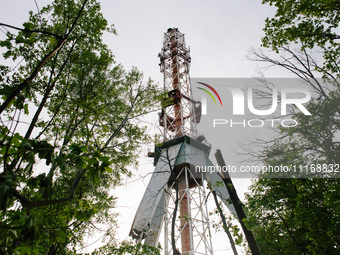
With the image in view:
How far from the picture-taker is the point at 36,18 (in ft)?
24.5

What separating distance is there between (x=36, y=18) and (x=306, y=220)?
962 centimetres

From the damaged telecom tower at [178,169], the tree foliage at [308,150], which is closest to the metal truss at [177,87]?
the damaged telecom tower at [178,169]

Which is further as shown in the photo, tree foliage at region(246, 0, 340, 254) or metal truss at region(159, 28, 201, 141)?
metal truss at region(159, 28, 201, 141)

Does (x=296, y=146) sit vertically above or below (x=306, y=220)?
above

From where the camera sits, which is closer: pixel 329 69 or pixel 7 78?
pixel 7 78

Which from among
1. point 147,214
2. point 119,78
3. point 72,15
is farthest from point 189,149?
point 72,15

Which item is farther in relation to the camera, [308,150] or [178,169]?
[178,169]

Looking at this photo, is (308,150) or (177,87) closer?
(308,150)

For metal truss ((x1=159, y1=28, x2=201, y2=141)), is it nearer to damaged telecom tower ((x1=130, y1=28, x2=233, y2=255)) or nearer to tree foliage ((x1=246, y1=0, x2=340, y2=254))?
damaged telecom tower ((x1=130, y1=28, x2=233, y2=255))

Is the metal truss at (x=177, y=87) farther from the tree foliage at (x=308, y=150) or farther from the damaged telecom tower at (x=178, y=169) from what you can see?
the tree foliage at (x=308, y=150)

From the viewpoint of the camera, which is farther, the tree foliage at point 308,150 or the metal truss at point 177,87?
the metal truss at point 177,87

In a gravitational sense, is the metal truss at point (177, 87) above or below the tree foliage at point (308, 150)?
above

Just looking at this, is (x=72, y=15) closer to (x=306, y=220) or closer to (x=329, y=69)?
(x=329, y=69)

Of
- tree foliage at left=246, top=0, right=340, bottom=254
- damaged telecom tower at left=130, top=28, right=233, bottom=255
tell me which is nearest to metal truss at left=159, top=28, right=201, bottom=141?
damaged telecom tower at left=130, top=28, right=233, bottom=255
